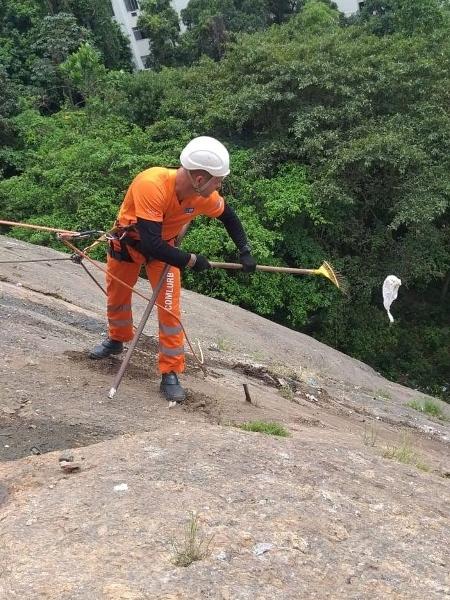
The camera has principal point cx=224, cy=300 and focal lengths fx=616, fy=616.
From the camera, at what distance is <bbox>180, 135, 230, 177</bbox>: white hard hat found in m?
3.93

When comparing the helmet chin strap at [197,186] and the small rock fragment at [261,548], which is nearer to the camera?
the small rock fragment at [261,548]

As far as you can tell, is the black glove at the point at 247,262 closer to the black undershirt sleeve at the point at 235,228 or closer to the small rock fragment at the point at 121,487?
the black undershirt sleeve at the point at 235,228

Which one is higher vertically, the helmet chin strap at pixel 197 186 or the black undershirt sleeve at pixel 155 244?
the helmet chin strap at pixel 197 186

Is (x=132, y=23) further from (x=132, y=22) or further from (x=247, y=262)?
(x=247, y=262)

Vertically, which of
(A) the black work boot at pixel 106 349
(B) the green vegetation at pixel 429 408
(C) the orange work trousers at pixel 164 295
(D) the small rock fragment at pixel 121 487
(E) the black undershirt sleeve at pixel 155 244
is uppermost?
(E) the black undershirt sleeve at pixel 155 244

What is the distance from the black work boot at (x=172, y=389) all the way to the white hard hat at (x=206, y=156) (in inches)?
60.5

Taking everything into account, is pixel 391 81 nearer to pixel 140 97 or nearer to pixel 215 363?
pixel 140 97

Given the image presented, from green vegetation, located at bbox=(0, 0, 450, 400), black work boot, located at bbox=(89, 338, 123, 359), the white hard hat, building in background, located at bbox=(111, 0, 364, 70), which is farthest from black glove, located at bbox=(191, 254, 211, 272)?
building in background, located at bbox=(111, 0, 364, 70)

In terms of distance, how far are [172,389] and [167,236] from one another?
112 centimetres

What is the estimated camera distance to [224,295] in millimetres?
12898

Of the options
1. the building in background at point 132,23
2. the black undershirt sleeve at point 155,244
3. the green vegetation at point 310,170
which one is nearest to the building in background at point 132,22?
the building in background at point 132,23

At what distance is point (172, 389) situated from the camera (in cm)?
450

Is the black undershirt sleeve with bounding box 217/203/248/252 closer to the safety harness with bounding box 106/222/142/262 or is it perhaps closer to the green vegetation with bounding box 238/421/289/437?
the safety harness with bounding box 106/222/142/262

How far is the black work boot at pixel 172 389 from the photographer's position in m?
4.47
